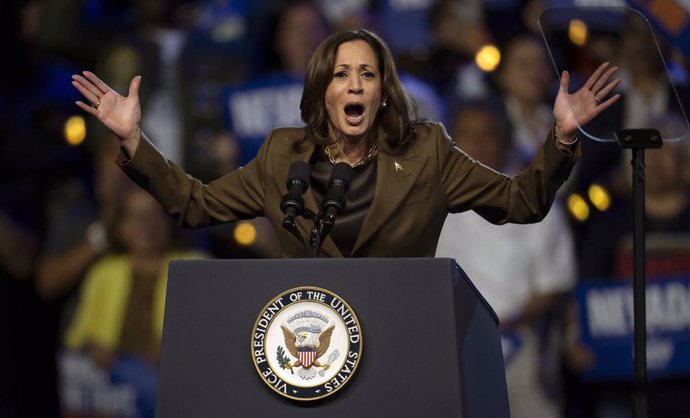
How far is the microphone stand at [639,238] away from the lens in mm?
2701

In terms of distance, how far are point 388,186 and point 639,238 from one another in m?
0.60

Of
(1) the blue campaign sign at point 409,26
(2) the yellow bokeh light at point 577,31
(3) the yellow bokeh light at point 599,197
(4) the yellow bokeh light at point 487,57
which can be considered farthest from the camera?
(1) the blue campaign sign at point 409,26

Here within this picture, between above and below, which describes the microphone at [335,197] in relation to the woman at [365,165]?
below

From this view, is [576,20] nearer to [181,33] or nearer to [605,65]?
[605,65]

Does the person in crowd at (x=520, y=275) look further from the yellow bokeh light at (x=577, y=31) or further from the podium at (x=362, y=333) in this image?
the podium at (x=362, y=333)

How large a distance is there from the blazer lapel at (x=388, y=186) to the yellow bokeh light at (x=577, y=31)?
0.88 meters

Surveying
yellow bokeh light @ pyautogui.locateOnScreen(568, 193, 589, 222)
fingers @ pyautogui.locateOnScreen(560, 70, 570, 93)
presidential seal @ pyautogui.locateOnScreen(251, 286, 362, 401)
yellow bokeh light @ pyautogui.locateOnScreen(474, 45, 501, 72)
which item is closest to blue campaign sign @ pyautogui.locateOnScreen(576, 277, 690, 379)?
yellow bokeh light @ pyautogui.locateOnScreen(568, 193, 589, 222)

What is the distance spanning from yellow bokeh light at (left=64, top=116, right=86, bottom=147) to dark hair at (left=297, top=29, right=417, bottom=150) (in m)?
3.85

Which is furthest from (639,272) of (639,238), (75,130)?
(75,130)

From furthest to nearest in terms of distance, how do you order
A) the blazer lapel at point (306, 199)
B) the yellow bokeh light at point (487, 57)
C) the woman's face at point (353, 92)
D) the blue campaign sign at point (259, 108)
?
1. the blue campaign sign at point (259, 108)
2. the yellow bokeh light at point (487, 57)
3. the woman's face at point (353, 92)
4. the blazer lapel at point (306, 199)

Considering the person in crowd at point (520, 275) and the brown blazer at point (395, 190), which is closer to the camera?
the brown blazer at point (395, 190)

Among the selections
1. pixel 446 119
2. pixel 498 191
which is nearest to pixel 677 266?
pixel 446 119

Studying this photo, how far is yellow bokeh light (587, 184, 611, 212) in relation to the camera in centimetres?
548

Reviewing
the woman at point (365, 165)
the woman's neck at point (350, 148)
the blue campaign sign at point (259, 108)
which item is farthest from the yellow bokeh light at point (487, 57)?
the woman's neck at point (350, 148)
